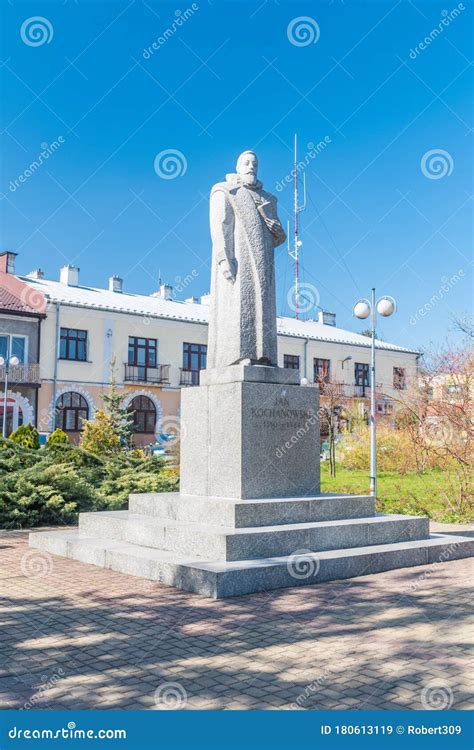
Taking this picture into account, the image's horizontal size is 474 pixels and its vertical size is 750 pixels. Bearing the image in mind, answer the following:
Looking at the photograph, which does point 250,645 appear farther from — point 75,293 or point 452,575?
point 75,293

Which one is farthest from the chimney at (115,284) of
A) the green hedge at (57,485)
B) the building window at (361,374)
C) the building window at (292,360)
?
the green hedge at (57,485)

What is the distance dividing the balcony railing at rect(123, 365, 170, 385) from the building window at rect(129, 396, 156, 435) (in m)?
1.06

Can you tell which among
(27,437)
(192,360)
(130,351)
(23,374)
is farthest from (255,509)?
(192,360)

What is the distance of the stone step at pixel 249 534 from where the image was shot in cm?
694

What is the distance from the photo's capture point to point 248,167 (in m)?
9.09

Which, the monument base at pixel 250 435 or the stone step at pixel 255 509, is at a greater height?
the monument base at pixel 250 435

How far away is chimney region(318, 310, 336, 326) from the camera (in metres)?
51.9

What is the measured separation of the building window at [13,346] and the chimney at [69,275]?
652cm

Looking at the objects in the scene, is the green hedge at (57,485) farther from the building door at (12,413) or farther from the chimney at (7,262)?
the chimney at (7,262)

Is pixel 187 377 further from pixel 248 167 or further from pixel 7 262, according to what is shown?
pixel 248 167

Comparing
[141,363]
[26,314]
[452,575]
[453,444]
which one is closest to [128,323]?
[141,363]

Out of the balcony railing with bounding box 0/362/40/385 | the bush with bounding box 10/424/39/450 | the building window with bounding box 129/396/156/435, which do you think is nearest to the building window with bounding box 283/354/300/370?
the building window with bounding box 129/396/156/435

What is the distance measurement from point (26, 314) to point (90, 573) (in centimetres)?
2649

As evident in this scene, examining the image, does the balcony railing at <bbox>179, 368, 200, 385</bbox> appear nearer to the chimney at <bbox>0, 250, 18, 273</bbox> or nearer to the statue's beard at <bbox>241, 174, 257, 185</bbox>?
the chimney at <bbox>0, 250, 18, 273</bbox>
